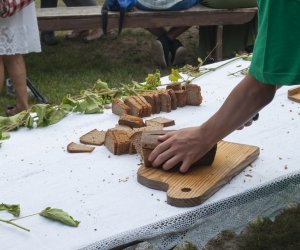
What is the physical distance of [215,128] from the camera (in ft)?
4.61

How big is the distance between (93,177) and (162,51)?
3687 mm

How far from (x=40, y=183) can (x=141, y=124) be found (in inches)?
16.5

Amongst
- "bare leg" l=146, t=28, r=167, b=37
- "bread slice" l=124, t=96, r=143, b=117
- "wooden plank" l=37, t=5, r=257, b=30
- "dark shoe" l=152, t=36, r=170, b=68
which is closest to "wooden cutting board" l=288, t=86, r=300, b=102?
"bread slice" l=124, t=96, r=143, b=117

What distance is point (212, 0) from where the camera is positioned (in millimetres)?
4895

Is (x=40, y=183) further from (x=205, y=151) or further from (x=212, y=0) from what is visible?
(x=212, y=0)

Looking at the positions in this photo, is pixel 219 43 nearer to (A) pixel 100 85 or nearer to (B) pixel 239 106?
(A) pixel 100 85

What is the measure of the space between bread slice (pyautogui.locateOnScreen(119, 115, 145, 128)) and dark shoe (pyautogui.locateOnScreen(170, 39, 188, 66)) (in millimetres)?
3365

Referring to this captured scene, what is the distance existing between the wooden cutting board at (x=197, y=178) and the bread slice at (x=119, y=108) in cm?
43

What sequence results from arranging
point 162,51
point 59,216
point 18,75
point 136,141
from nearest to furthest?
1. point 59,216
2. point 136,141
3. point 18,75
4. point 162,51

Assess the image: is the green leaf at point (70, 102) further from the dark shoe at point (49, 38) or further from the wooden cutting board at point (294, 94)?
the dark shoe at point (49, 38)

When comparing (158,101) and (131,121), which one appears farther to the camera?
(158,101)

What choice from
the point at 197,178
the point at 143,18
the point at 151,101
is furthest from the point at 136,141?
the point at 143,18

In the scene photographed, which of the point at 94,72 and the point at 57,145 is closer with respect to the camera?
the point at 57,145

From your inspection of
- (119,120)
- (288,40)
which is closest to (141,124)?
(119,120)
